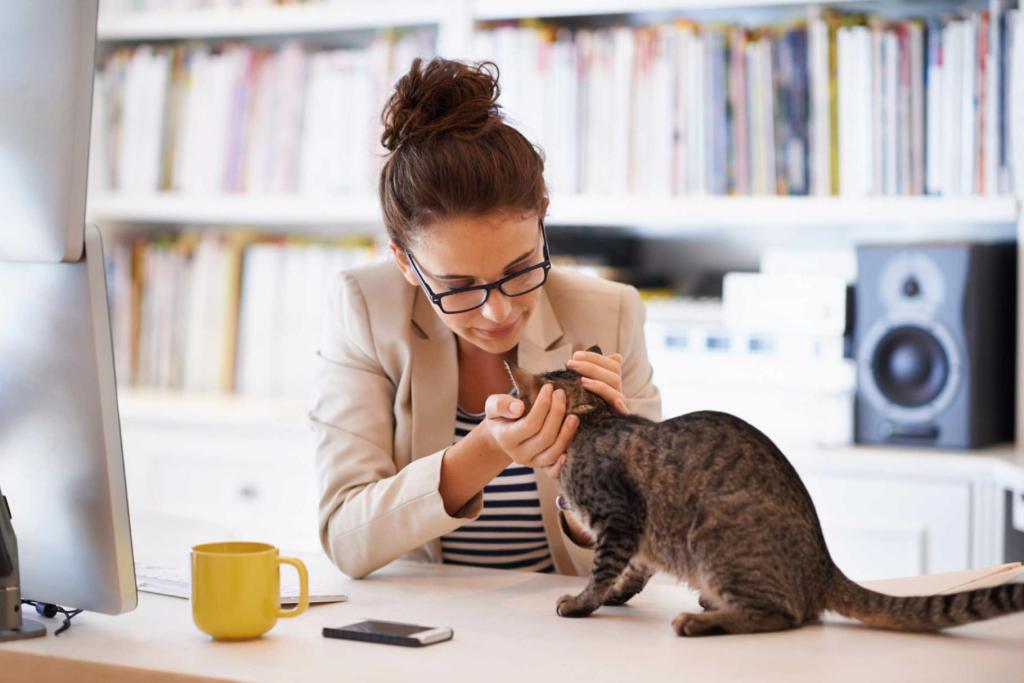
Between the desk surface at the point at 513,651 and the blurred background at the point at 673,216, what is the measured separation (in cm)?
112

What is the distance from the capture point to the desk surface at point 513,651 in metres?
1.01

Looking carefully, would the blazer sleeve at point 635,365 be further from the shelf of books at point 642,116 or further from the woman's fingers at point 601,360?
the shelf of books at point 642,116

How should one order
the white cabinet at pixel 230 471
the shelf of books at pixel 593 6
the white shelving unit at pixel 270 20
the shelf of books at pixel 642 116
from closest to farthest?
the shelf of books at pixel 642 116 < the shelf of books at pixel 593 6 < the white cabinet at pixel 230 471 < the white shelving unit at pixel 270 20

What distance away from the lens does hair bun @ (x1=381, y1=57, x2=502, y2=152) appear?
1.54 meters

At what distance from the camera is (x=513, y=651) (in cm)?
108

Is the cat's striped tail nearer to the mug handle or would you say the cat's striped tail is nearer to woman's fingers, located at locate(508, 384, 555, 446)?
woman's fingers, located at locate(508, 384, 555, 446)

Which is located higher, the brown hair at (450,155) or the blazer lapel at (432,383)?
the brown hair at (450,155)

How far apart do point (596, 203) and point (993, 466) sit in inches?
39.2

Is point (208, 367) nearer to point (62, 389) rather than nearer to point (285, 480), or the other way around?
point (285, 480)

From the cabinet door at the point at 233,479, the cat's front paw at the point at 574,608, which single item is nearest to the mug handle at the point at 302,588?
the cat's front paw at the point at 574,608

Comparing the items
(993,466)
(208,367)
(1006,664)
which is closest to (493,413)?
(1006,664)

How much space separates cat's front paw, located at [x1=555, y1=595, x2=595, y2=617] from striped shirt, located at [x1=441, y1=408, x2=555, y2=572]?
48cm

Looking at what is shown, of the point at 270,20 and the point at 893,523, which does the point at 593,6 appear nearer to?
the point at 270,20

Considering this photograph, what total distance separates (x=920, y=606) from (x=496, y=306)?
0.61 meters
